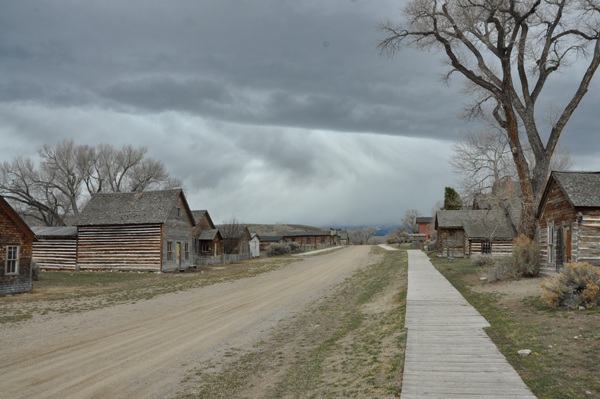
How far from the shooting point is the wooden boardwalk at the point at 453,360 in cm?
643

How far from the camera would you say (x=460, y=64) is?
25172mm

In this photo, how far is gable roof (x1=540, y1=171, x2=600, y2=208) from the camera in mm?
19984

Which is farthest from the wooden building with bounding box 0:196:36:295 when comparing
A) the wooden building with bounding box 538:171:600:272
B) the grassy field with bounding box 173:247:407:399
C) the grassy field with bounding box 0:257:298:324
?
the wooden building with bounding box 538:171:600:272

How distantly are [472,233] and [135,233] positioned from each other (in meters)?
29.9

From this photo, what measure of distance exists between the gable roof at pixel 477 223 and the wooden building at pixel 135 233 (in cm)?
2613

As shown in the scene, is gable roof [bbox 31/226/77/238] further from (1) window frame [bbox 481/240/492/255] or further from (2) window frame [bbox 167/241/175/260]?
(1) window frame [bbox 481/240/492/255]

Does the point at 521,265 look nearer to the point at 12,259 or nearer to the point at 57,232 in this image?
the point at 12,259

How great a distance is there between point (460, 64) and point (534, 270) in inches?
426

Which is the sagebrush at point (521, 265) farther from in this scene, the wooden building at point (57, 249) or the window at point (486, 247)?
the wooden building at point (57, 249)

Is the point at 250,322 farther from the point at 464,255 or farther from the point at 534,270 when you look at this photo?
the point at 464,255

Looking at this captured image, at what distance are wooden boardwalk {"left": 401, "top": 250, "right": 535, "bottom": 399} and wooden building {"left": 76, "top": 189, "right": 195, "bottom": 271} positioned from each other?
2793 cm

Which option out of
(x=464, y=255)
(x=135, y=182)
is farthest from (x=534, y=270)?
(x=135, y=182)

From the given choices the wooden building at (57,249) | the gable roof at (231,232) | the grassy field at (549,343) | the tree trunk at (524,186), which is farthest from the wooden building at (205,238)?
the grassy field at (549,343)

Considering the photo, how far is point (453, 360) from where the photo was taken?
26.1ft
